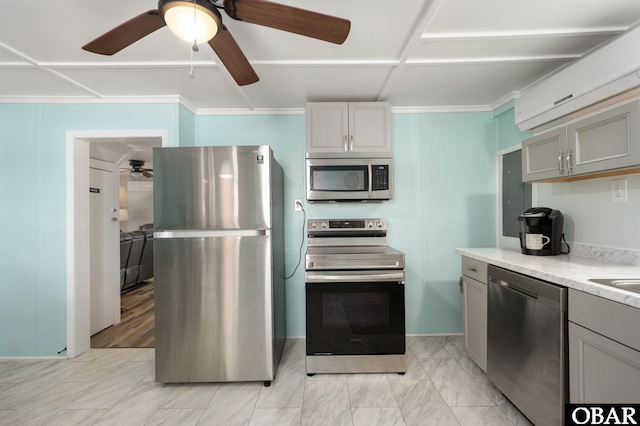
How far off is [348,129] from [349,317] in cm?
156

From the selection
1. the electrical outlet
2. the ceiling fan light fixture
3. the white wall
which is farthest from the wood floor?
→ the electrical outlet

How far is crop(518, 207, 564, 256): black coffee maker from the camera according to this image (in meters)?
1.88

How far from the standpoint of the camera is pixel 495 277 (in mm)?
1771

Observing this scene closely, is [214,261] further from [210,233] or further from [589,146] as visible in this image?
[589,146]

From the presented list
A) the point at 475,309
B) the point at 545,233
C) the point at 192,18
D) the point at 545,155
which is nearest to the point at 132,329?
the point at 192,18

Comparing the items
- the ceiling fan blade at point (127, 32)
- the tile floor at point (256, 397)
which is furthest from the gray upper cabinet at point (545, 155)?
the ceiling fan blade at point (127, 32)

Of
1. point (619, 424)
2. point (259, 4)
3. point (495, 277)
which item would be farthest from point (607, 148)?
point (259, 4)

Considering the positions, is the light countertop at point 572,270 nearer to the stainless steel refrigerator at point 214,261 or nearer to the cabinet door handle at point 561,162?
the cabinet door handle at point 561,162

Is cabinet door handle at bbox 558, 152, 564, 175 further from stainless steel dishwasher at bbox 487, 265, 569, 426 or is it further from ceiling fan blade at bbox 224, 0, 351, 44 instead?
ceiling fan blade at bbox 224, 0, 351, 44

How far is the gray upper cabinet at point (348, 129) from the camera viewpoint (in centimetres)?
242

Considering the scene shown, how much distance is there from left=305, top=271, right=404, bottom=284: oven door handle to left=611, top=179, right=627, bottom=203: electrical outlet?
1353 millimetres

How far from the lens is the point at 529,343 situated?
1496 millimetres

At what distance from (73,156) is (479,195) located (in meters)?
3.77

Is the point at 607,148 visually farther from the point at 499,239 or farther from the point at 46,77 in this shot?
the point at 46,77
